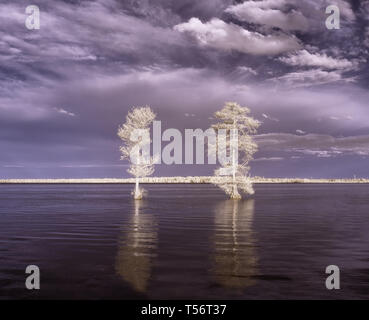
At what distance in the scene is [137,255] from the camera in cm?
1247

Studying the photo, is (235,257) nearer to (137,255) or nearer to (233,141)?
(137,255)

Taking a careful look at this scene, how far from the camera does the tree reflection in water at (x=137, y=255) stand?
953 centimetres

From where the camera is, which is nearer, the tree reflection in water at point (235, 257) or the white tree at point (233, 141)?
the tree reflection in water at point (235, 257)

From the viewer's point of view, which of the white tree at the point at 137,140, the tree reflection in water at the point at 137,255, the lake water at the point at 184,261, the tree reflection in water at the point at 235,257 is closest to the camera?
the lake water at the point at 184,261

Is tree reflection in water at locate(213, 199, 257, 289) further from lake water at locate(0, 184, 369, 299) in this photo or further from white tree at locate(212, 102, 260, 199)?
white tree at locate(212, 102, 260, 199)

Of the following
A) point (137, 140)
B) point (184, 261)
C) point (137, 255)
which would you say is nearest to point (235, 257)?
point (184, 261)

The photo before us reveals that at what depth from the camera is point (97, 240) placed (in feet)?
52.4

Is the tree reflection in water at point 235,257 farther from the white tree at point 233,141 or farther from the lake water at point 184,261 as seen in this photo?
the white tree at point 233,141

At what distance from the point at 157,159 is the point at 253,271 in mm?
34175

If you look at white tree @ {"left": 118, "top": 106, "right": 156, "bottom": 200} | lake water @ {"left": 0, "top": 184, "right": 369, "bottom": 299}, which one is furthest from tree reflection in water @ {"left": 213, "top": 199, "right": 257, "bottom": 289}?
white tree @ {"left": 118, "top": 106, "right": 156, "bottom": 200}

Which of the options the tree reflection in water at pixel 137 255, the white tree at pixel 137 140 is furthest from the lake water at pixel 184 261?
the white tree at pixel 137 140

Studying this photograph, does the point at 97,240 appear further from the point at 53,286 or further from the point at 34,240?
the point at 53,286

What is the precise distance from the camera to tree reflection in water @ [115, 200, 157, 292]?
9531 millimetres
